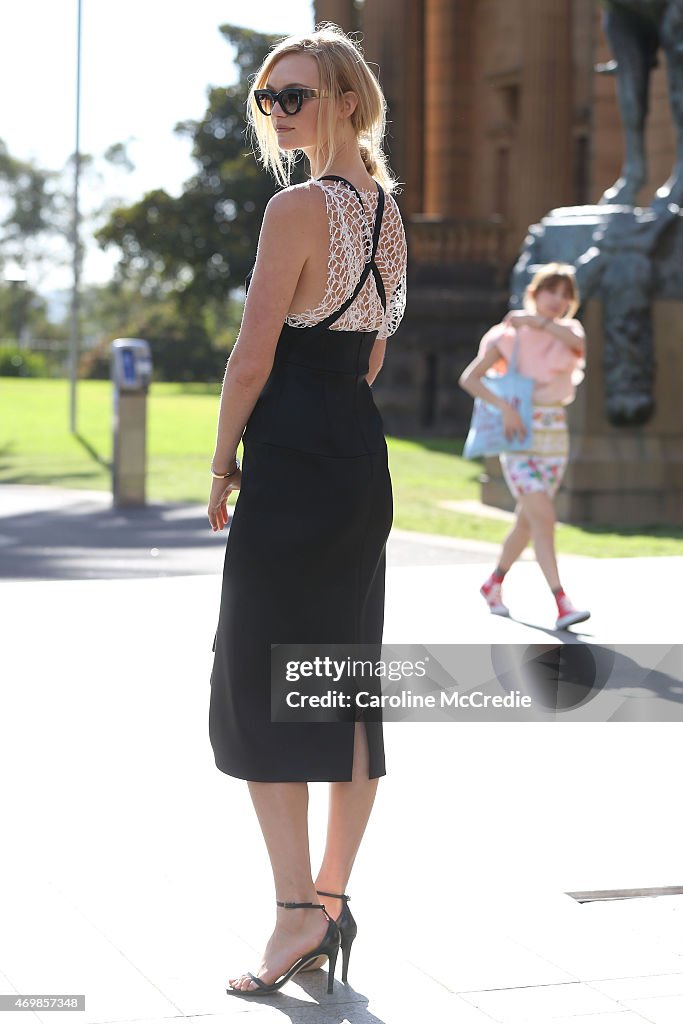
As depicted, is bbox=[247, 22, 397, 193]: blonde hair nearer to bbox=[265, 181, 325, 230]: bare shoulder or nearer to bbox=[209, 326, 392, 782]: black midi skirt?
bbox=[265, 181, 325, 230]: bare shoulder

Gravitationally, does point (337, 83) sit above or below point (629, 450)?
above

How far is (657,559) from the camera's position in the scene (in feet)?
38.2

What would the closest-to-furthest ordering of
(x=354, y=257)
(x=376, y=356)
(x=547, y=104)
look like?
1. (x=354, y=257)
2. (x=376, y=356)
3. (x=547, y=104)

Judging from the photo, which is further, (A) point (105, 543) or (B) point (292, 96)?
(A) point (105, 543)

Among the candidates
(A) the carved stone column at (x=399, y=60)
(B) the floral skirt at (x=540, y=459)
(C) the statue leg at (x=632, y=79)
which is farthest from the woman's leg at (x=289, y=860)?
(A) the carved stone column at (x=399, y=60)

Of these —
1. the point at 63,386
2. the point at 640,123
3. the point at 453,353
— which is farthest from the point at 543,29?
the point at 63,386

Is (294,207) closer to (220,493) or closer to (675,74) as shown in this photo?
(220,493)

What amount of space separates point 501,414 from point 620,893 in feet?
15.4

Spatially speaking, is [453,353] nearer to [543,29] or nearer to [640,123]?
[543,29]

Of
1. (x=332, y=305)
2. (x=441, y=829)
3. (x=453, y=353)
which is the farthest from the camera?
(x=453, y=353)

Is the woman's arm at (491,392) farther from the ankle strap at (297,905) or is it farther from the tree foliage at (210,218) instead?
the tree foliage at (210,218)

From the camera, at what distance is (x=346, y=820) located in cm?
402

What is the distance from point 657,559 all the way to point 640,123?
6510mm

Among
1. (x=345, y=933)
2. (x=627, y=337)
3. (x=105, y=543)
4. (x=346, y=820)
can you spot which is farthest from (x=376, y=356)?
(x=627, y=337)
